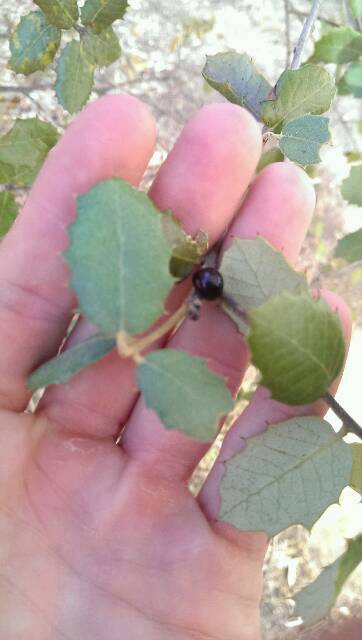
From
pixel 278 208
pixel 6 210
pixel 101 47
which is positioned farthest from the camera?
pixel 6 210

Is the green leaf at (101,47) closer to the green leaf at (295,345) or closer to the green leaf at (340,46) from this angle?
the green leaf at (340,46)

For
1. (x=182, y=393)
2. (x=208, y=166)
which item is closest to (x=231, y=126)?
(x=208, y=166)

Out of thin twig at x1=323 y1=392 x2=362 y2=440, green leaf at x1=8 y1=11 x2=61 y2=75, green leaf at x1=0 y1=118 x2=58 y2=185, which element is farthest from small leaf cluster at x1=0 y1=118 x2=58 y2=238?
thin twig at x1=323 y1=392 x2=362 y2=440

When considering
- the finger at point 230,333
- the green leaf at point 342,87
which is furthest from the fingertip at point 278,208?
the green leaf at point 342,87

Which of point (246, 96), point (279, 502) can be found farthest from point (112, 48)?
point (279, 502)

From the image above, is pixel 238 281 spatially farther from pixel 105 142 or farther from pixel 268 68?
pixel 268 68

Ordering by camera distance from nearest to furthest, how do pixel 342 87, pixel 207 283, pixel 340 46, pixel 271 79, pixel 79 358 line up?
pixel 79 358, pixel 207 283, pixel 340 46, pixel 342 87, pixel 271 79

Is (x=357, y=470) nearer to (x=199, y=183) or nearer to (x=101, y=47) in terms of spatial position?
(x=199, y=183)
